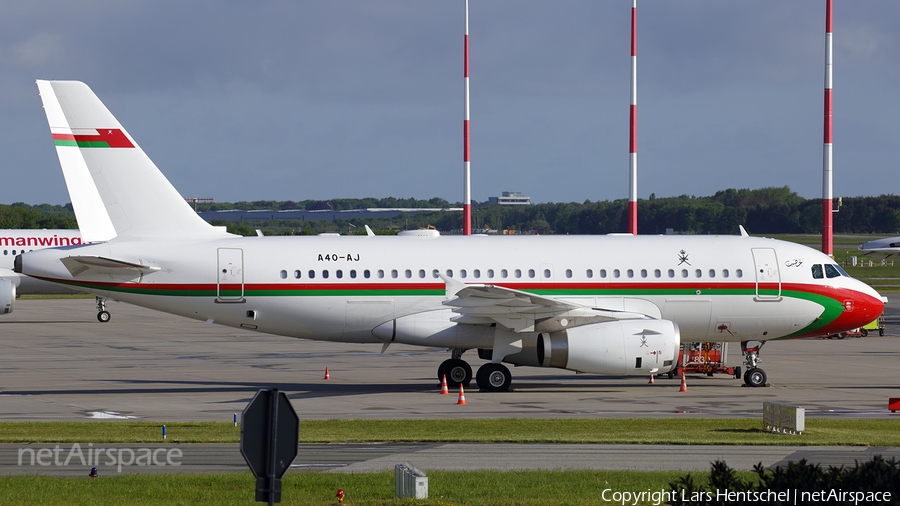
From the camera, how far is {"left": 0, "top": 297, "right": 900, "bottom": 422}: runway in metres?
22.2

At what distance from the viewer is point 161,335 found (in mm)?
41969

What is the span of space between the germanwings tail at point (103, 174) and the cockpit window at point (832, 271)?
56.9 feet

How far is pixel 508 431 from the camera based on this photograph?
1880 centimetres

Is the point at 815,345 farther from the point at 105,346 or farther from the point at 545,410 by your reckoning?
the point at 105,346

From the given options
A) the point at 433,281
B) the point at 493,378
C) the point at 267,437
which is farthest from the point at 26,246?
the point at 267,437

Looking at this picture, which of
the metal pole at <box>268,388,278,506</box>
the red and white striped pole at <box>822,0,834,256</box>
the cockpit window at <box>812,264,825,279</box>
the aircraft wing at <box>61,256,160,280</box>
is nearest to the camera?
the metal pole at <box>268,388,278,506</box>

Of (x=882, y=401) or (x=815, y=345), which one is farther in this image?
(x=815, y=345)

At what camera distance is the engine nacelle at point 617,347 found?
922 inches

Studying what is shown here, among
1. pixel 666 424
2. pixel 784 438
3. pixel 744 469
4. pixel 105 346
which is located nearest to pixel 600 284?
pixel 666 424

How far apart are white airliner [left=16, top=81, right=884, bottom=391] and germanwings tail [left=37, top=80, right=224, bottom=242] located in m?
0.03

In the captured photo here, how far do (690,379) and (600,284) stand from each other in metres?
5.22

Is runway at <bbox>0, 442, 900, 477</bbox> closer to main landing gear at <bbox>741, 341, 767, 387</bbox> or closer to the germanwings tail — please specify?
the germanwings tail

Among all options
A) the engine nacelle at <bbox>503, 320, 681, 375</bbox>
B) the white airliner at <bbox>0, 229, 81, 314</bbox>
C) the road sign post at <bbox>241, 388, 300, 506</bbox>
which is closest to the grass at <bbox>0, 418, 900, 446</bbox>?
the engine nacelle at <bbox>503, 320, 681, 375</bbox>

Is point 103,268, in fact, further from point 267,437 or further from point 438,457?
point 267,437
